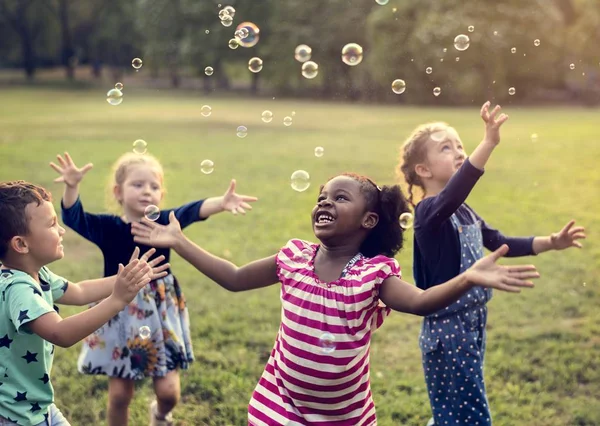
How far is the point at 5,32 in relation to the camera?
152 feet

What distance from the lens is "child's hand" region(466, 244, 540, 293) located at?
2291 millimetres

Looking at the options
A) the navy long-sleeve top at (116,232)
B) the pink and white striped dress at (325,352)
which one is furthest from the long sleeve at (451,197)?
the navy long-sleeve top at (116,232)

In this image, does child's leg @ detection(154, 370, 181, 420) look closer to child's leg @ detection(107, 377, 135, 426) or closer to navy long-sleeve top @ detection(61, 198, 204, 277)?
child's leg @ detection(107, 377, 135, 426)

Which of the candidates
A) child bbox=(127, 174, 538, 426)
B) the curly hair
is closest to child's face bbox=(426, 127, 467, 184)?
child bbox=(127, 174, 538, 426)

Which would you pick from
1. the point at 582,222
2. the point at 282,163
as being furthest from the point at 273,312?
the point at 282,163

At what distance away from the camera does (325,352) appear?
2.62m

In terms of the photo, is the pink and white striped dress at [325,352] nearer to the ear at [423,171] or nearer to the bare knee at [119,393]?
the ear at [423,171]

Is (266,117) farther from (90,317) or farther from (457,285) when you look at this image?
(457,285)

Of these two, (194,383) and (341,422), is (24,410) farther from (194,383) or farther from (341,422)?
(194,383)

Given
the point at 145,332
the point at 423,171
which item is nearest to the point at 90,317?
the point at 145,332

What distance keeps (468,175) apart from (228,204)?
1.15 m

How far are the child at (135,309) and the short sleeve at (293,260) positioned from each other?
681 mm

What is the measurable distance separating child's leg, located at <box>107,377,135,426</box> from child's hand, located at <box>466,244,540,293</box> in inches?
78.0

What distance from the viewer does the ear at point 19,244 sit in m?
2.69
